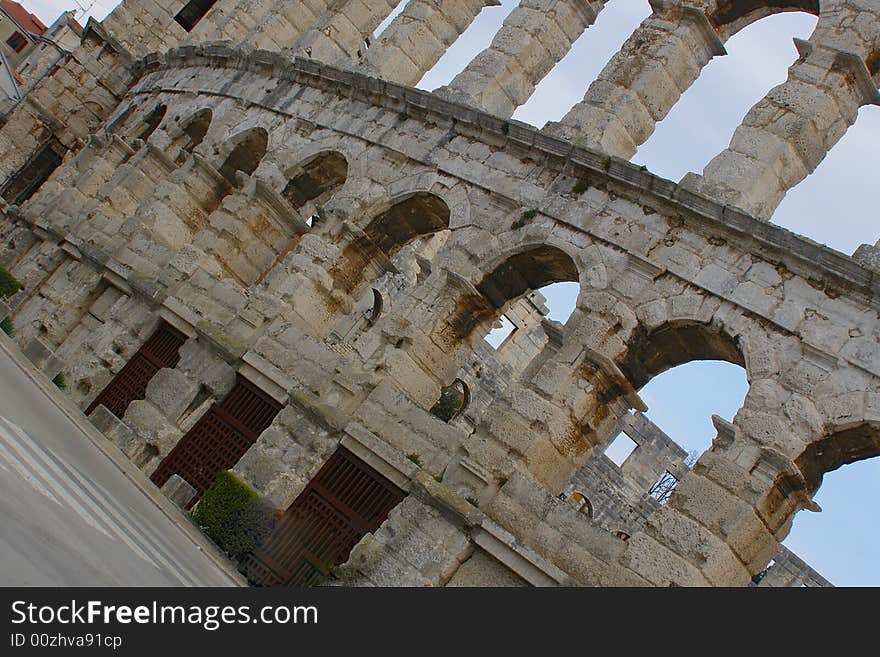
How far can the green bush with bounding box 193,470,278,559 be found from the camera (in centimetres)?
1257

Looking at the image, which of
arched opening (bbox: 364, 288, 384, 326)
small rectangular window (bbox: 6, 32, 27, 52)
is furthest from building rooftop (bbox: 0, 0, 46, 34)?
arched opening (bbox: 364, 288, 384, 326)

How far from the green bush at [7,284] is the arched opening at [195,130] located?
176 inches

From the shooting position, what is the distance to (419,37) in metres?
19.1

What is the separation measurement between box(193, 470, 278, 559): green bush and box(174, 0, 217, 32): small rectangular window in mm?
19971

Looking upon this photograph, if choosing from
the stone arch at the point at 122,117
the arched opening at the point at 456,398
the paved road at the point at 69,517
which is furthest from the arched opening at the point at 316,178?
the arched opening at the point at 456,398

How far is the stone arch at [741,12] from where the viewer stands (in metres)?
16.6

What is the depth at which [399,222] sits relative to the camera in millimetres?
16719

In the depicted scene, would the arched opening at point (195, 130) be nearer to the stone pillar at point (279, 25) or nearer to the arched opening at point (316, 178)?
the stone pillar at point (279, 25)

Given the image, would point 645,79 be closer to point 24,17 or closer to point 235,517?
point 235,517

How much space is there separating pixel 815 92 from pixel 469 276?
5252mm

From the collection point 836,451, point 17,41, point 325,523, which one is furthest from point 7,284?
point 17,41

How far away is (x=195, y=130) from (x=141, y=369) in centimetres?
715

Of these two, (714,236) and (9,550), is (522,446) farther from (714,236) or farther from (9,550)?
(9,550)

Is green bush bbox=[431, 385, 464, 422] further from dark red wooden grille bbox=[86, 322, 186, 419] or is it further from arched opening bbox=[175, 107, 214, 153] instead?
dark red wooden grille bbox=[86, 322, 186, 419]
